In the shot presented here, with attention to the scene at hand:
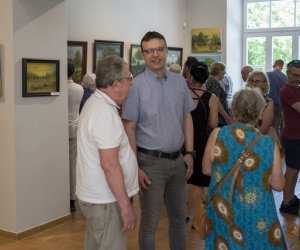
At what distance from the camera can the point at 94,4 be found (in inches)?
291

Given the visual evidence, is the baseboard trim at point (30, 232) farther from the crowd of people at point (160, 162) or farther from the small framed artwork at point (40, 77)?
the crowd of people at point (160, 162)

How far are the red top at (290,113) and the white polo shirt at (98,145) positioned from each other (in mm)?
2697

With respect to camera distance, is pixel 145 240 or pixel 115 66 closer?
pixel 115 66

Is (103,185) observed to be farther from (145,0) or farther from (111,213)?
(145,0)

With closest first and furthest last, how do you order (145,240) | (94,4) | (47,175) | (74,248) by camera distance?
(145,240) → (74,248) → (47,175) → (94,4)

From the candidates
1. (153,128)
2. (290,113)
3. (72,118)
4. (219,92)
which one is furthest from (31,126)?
(290,113)

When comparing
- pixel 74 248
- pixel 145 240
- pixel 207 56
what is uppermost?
pixel 207 56

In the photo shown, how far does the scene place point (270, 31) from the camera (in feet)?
34.5

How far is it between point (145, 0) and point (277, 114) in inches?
124

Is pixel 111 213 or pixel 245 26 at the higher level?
pixel 245 26

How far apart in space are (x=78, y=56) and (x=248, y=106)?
470cm

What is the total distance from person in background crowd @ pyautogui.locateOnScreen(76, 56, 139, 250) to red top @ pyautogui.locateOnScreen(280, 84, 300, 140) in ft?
8.82

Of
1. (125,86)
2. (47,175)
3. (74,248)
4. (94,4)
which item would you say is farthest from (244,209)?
(94,4)

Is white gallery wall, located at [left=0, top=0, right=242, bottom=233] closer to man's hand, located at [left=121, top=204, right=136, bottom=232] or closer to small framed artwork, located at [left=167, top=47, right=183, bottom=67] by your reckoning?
man's hand, located at [left=121, top=204, right=136, bottom=232]
